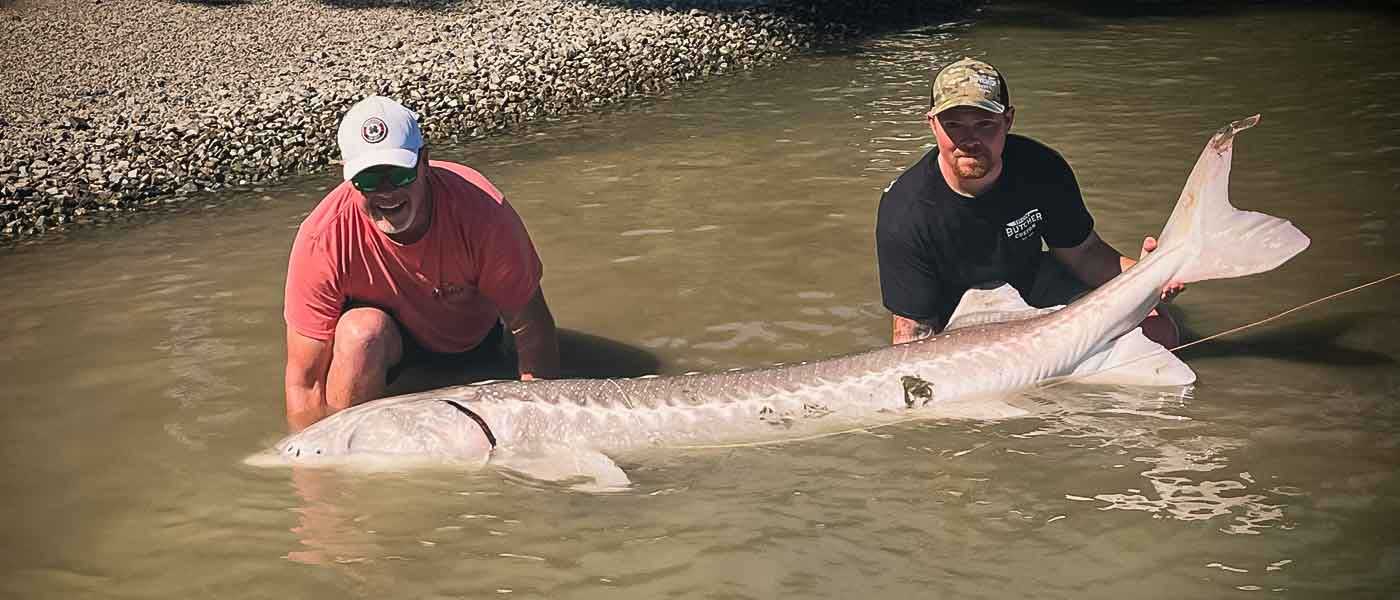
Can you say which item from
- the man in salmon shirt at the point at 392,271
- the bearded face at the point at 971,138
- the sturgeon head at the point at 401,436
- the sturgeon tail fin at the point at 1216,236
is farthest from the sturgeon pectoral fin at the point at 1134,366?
the sturgeon head at the point at 401,436

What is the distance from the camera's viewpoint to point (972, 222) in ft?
18.1

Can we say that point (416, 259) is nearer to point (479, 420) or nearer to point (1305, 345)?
point (479, 420)

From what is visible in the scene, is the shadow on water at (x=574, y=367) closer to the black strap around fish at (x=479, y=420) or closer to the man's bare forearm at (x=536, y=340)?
the man's bare forearm at (x=536, y=340)

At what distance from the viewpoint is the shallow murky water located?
4375 millimetres

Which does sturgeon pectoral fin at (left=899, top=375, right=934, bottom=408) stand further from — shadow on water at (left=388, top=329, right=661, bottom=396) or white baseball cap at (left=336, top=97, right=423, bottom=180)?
white baseball cap at (left=336, top=97, right=423, bottom=180)

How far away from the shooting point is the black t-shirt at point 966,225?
18.0 ft

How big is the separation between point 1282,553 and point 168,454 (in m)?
4.23

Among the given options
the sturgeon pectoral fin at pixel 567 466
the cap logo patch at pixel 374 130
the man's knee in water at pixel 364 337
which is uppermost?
the cap logo patch at pixel 374 130

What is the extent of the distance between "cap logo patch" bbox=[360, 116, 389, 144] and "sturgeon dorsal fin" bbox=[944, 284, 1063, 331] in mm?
2408

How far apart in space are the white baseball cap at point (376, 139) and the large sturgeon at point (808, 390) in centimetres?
98

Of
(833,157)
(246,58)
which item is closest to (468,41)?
(246,58)

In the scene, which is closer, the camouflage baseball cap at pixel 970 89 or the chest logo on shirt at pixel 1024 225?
the camouflage baseball cap at pixel 970 89

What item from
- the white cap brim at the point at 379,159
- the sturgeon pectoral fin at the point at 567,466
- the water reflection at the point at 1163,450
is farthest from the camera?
the sturgeon pectoral fin at the point at 567,466

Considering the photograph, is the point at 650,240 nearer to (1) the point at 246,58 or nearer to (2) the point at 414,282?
(2) the point at 414,282
